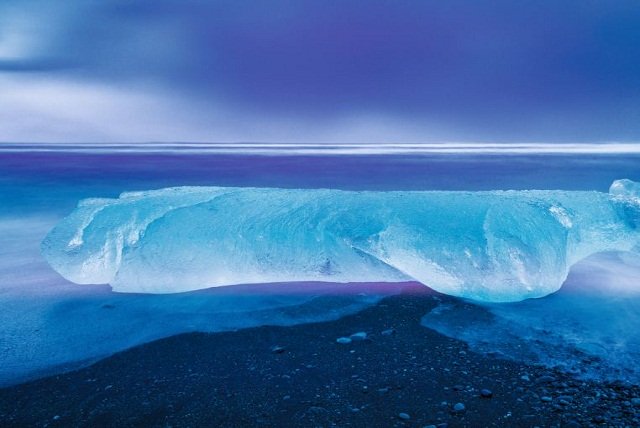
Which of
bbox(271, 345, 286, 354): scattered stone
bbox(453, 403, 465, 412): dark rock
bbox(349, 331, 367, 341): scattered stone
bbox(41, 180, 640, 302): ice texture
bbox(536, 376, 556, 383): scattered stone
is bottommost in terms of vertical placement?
bbox(271, 345, 286, 354): scattered stone

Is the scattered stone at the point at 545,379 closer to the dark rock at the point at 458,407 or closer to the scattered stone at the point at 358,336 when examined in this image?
the dark rock at the point at 458,407

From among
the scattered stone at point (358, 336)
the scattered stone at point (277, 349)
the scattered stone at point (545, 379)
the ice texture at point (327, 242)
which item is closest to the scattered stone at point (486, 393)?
the scattered stone at point (545, 379)

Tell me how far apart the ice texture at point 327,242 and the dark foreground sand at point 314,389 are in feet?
2.62

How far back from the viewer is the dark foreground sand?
5.49 feet

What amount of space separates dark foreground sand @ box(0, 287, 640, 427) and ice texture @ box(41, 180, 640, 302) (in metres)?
0.80

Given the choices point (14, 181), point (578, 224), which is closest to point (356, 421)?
point (578, 224)

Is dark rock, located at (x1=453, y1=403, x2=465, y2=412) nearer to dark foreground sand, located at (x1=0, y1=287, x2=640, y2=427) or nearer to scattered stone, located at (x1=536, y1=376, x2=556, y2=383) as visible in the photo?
Answer: dark foreground sand, located at (x1=0, y1=287, x2=640, y2=427)

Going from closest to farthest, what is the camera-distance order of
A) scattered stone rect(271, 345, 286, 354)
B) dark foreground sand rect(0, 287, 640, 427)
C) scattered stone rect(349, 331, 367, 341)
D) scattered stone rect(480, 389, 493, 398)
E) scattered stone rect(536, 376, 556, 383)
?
dark foreground sand rect(0, 287, 640, 427) → scattered stone rect(480, 389, 493, 398) → scattered stone rect(536, 376, 556, 383) → scattered stone rect(271, 345, 286, 354) → scattered stone rect(349, 331, 367, 341)

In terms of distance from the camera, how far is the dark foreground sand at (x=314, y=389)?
1673 mm

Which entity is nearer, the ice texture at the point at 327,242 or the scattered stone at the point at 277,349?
the scattered stone at the point at 277,349

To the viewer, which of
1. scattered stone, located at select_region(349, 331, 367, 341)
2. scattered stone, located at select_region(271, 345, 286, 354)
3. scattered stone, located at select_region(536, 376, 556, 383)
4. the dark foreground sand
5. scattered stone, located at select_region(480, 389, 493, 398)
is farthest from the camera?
scattered stone, located at select_region(349, 331, 367, 341)

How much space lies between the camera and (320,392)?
5.99 ft

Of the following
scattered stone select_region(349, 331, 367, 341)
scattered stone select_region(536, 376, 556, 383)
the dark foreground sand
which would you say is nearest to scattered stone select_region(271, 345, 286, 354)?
the dark foreground sand

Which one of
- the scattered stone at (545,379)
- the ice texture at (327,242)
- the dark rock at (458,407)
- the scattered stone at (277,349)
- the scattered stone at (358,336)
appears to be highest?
the ice texture at (327,242)
